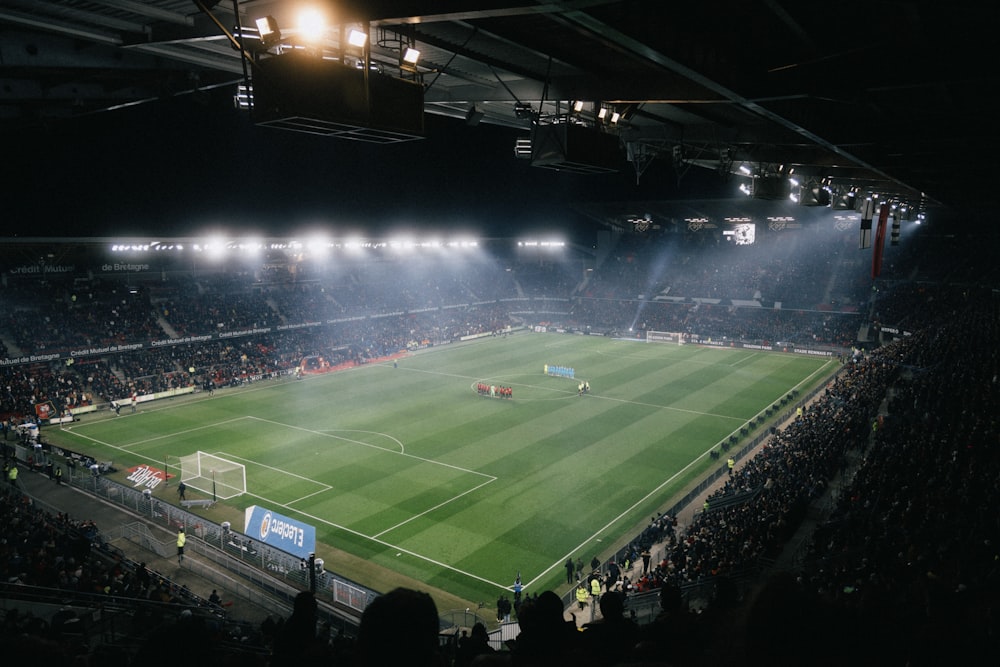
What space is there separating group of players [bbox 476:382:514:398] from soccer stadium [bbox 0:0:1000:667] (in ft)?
0.87

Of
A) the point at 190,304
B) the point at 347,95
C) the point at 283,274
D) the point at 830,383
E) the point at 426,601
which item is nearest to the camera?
the point at 426,601

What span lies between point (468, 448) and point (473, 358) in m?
25.4

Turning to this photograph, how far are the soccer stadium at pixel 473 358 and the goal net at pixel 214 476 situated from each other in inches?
10.2

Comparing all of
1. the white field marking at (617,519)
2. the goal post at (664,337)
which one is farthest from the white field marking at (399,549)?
the goal post at (664,337)

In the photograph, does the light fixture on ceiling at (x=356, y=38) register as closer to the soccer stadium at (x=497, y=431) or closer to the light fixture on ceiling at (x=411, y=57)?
the light fixture on ceiling at (x=411, y=57)

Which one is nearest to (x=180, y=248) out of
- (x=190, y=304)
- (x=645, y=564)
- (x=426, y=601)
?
(x=190, y=304)

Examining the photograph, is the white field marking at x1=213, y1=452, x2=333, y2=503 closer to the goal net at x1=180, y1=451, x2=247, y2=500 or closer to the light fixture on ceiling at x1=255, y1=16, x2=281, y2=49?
the goal net at x1=180, y1=451, x2=247, y2=500

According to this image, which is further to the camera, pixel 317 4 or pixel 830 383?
pixel 830 383

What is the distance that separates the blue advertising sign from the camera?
20.3 meters

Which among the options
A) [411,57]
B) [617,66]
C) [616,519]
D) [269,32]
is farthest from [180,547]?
[617,66]

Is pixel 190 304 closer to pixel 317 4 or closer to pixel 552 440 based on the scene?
pixel 552 440

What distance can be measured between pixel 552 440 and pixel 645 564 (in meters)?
14.3

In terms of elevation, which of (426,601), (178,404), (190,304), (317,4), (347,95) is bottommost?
(178,404)

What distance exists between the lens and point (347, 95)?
7113mm
